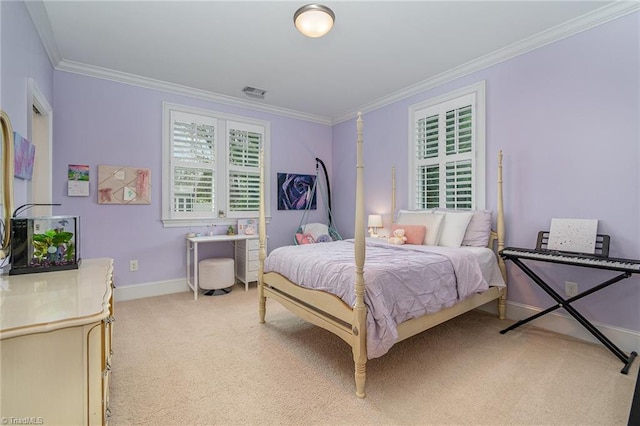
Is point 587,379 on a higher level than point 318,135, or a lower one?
lower

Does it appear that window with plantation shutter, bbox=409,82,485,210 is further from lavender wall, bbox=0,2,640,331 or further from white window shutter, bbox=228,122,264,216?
white window shutter, bbox=228,122,264,216

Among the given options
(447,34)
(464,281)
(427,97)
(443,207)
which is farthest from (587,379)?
(427,97)

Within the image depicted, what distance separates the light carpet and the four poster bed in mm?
260

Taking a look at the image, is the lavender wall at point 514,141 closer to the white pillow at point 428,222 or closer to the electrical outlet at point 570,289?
the electrical outlet at point 570,289

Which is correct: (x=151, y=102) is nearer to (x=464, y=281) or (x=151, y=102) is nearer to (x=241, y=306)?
(x=241, y=306)

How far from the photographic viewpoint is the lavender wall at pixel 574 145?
2.37 meters

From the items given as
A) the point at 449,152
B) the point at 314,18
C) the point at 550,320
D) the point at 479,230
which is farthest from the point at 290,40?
the point at 550,320

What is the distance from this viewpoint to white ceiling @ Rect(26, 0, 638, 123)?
242 cm

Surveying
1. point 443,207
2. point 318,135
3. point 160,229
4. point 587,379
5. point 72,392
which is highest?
point 318,135

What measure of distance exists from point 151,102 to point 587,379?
16.2 ft

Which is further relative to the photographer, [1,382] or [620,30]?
[620,30]

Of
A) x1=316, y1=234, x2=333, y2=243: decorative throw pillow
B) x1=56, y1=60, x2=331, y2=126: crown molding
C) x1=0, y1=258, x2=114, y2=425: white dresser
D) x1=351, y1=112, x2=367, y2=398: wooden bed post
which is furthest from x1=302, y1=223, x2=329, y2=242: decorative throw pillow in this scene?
x1=0, y1=258, x2=114, y2=425: white dresser

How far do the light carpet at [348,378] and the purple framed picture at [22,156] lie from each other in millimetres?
1462

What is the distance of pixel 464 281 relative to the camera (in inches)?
96.3
